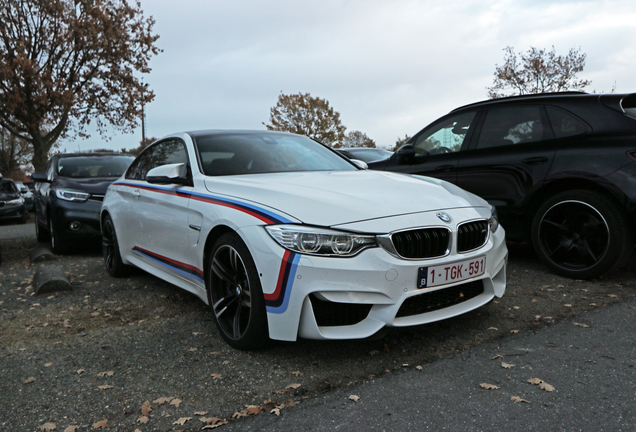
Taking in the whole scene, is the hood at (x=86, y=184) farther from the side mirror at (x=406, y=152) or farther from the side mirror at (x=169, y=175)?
the side mirror at (x=406, y=152)

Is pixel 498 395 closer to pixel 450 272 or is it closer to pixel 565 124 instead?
pixel 450 272

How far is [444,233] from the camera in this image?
3.12 meters

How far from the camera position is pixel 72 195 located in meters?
7.59

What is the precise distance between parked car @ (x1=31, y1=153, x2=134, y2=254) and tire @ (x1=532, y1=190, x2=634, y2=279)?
5998mm

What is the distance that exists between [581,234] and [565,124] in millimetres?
1045

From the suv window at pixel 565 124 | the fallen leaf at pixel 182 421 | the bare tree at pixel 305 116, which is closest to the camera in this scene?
the fallen leaf at pixel 182 421

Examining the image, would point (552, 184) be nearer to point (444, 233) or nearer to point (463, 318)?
point (463, 318)

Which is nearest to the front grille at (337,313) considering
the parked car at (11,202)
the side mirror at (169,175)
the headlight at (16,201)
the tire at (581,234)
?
the side mirror at (169,175)

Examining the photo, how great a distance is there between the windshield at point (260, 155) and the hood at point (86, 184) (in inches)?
153

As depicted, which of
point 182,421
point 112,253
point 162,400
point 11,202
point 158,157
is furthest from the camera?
point 11,202

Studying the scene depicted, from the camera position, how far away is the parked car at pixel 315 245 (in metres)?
2.90

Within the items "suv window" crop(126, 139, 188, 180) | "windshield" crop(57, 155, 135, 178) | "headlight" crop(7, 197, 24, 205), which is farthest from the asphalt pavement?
"headlight" crop(7, 197, 24, 205)

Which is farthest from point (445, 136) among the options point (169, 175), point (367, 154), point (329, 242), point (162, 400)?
point (367, 154)

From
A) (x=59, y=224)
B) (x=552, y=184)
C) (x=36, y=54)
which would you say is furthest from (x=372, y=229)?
(x=36, y=54)
